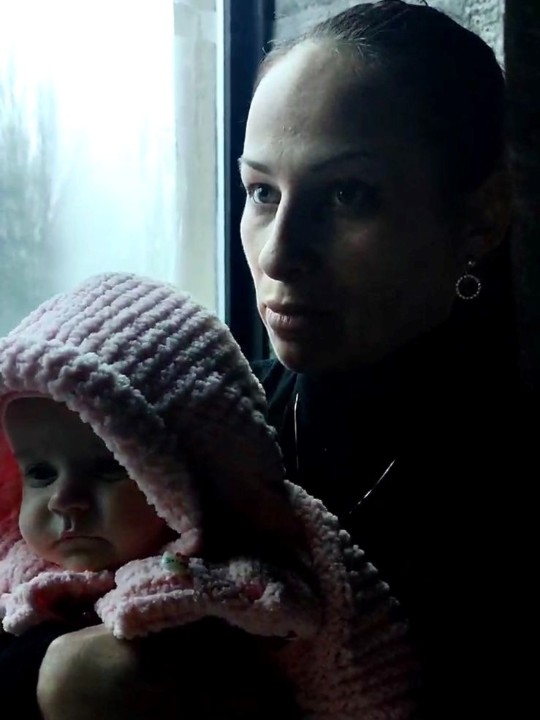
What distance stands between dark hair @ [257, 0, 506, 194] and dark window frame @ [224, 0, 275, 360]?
198mm

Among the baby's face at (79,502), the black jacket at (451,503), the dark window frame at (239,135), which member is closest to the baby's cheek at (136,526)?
the baby's face at (79,502)

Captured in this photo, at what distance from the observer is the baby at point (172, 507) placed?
65 centimetres

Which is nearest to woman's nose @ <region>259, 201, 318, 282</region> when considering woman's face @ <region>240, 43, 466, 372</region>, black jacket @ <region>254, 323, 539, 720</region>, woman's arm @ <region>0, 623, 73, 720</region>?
woman's face @ <region>240, 43, 466, 372</region>

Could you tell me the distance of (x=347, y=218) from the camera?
70 cm

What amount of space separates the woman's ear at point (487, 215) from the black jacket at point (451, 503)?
0.07m

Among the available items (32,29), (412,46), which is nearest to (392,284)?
(412,46)

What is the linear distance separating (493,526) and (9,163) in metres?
0.66

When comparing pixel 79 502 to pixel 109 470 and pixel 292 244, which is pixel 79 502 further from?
pixel 292 244

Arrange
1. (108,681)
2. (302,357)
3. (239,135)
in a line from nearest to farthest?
(108,681)
(302,357)
(239,135)

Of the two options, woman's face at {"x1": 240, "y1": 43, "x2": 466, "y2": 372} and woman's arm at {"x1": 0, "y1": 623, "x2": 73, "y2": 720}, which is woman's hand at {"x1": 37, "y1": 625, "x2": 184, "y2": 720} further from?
woman's face at {"x1": 240, "y1": 43, "x2": 466, "y2": 372}

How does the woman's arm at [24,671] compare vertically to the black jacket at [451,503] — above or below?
below

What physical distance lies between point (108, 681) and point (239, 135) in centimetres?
54

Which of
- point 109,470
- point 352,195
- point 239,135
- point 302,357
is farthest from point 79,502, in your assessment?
point 239,135

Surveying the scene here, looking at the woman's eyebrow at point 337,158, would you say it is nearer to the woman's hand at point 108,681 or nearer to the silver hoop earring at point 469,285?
the silver hoop earring at point 469,285
